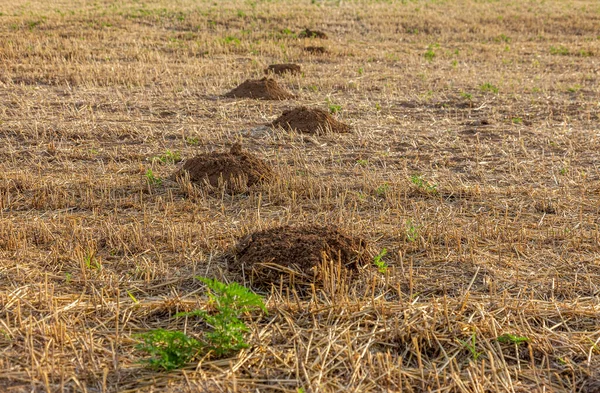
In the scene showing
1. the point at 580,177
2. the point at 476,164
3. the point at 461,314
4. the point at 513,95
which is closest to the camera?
the point at 461,314

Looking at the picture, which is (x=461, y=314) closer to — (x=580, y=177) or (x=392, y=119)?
(x=580, y=177)

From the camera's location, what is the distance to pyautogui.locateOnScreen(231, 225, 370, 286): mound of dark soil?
461 cm

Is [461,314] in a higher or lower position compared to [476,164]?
higher

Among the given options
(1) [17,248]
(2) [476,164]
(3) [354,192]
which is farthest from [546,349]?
(2) [476,164]

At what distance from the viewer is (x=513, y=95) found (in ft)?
39.3

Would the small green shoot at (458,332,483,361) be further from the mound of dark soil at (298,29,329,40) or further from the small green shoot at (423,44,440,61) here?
the mound of dark soil at (298,29,329,40)

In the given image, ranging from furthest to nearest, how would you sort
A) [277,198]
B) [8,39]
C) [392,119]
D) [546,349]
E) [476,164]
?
[8,39] < [392,119] < [476,164] < [277,198] < [546,349]

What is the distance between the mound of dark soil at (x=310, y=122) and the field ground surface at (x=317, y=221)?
18cm

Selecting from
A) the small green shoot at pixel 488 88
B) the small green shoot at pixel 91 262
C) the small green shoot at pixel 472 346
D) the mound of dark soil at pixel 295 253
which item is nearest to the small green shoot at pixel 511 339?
the small green shoot at pixel 472 346

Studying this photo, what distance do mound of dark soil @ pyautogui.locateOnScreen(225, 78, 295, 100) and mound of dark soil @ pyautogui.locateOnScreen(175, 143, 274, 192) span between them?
435 cm

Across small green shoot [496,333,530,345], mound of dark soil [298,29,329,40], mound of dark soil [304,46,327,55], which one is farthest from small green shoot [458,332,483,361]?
mound of dark soil [298,29,329,40]

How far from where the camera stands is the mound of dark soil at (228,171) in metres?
6.81

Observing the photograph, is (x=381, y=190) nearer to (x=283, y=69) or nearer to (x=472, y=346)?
(x=472, y=346)

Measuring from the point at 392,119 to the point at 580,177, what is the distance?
3310 millimetres
